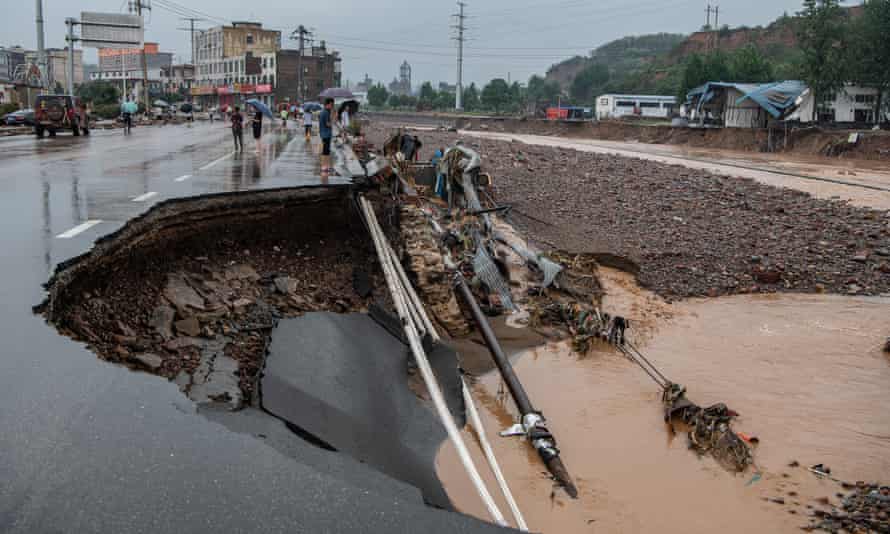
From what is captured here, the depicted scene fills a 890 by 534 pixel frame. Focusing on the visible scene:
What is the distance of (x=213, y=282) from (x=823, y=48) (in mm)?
55380

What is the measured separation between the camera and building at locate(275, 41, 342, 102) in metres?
118

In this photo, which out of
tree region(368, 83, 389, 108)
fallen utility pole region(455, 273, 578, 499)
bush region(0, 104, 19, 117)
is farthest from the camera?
tree region(368, 83, 389, 108)

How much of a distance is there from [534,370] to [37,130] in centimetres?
2615

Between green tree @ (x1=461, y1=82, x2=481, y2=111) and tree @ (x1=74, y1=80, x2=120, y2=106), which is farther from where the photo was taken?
green tree @ (x1=461, y1=82, x2=481, y2=111)

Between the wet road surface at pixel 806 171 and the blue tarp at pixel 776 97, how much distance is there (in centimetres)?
400

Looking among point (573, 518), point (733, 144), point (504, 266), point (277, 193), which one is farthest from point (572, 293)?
point (733, 144)

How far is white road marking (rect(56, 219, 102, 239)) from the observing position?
8209 millimetres

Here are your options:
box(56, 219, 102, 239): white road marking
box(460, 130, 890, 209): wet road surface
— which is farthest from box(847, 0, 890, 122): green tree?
box(56, 219, 102, 239): white road marking

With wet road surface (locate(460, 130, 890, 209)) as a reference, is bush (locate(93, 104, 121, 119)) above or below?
above

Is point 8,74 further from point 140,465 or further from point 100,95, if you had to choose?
point 140,465

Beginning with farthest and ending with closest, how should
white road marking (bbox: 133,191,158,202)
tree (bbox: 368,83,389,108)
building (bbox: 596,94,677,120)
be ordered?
tree (bbox: 368,83,389,108) < building (bbox: 596,94,677,120) < white road marking (bbox: 133,191,158,202)

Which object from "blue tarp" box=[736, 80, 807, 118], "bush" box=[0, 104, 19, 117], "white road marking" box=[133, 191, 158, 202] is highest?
"blue tarp" box=[736, 80, 807, 118]

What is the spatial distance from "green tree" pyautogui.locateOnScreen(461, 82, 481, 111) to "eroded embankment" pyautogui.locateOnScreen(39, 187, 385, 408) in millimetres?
118349

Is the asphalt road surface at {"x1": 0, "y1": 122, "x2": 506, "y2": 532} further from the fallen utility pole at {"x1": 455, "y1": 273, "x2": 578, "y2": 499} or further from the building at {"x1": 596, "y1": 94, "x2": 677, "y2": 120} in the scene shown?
the building at {"x1": 596, "y1": 94, "x2": 677, "y2": 120}
